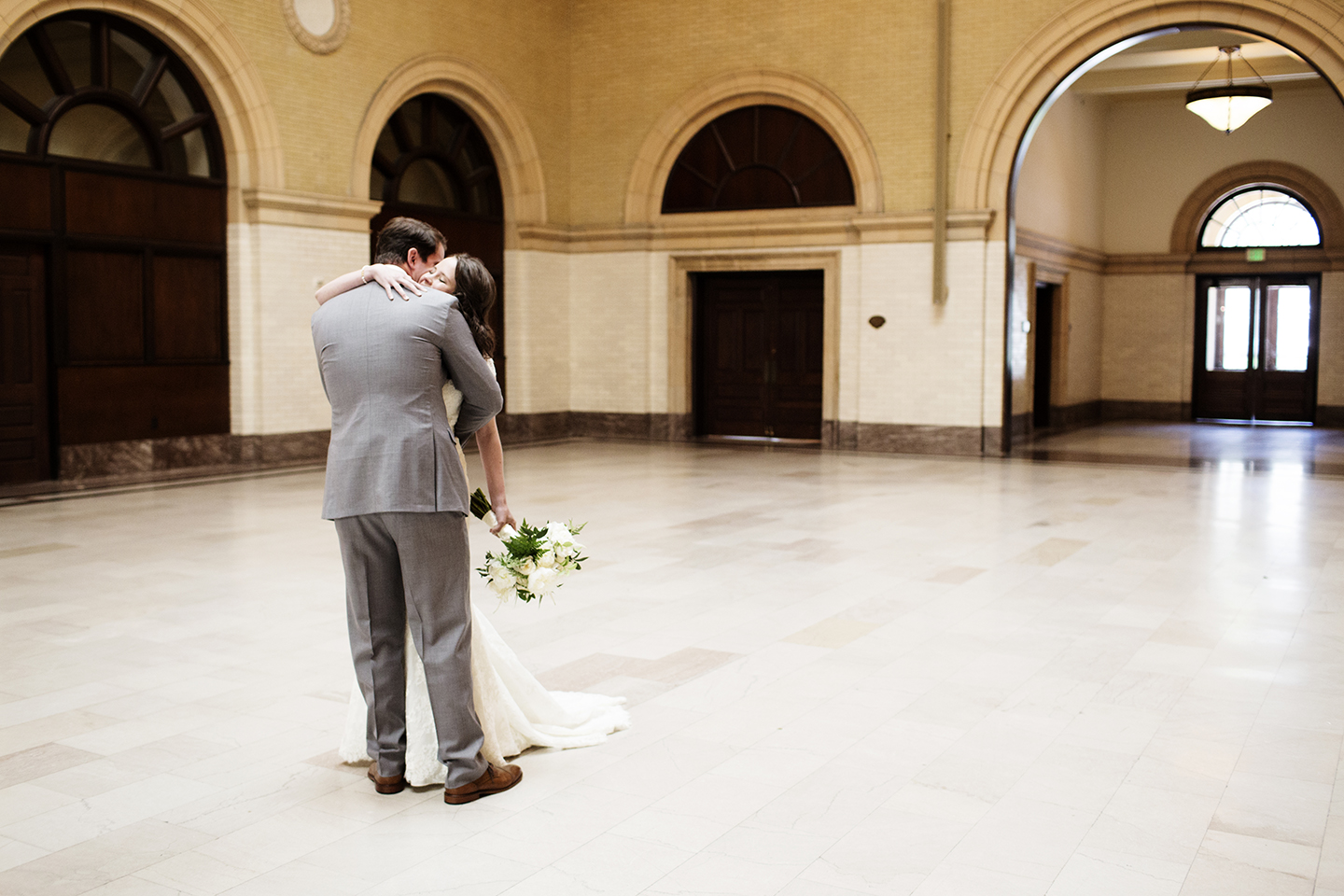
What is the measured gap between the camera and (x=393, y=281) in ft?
11.1

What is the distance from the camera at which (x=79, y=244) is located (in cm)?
1084

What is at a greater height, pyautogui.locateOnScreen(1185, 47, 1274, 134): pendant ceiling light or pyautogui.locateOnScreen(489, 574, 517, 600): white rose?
pyautogui.locateOnScreen(1185, 47, 1274, 134): pendant ceiling light

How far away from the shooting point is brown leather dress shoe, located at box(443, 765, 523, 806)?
Answer: 349 cm

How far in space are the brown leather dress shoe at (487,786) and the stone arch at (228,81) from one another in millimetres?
9508

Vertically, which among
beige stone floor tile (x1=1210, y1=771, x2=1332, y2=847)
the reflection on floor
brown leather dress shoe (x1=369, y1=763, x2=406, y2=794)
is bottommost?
beige stone floor tile (x1=1210, y1=771, x2=1332, y2=847)

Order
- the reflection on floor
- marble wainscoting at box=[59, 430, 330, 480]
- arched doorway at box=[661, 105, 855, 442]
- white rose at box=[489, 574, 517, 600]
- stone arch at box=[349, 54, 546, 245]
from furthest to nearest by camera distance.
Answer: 1. arched doorway at box=[661, 105, 855, 442]
2. the reflection on floor
3. stone arch at box=[349, 54, 546, 245]
4. marble wainscoting at box=[59, 430, 330, 480]
5. white rose at box=[489, 574, 517, 600]

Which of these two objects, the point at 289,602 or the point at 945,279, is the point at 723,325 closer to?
the point at 945,279

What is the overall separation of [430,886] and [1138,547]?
19.8 feet

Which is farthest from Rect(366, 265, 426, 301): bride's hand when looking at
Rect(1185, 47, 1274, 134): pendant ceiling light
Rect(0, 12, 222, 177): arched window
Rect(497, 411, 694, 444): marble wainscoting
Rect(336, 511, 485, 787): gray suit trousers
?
Rect(1185, 47, 1274, 134): pendant ceiling light

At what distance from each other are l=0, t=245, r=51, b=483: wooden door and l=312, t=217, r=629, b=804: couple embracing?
826 cm

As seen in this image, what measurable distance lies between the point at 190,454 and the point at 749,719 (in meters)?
9.16

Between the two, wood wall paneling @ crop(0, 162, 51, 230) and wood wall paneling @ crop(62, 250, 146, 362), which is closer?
wood wall paneling @ crop(0, 162, 51, 230)

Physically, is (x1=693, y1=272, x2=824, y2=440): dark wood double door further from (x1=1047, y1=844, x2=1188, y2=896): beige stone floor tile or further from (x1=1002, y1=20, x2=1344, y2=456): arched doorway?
(x1=1047, y1=844, x2=1188, y2=896): beige stone floor tile

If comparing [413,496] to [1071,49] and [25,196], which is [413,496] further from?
[1071,49]
